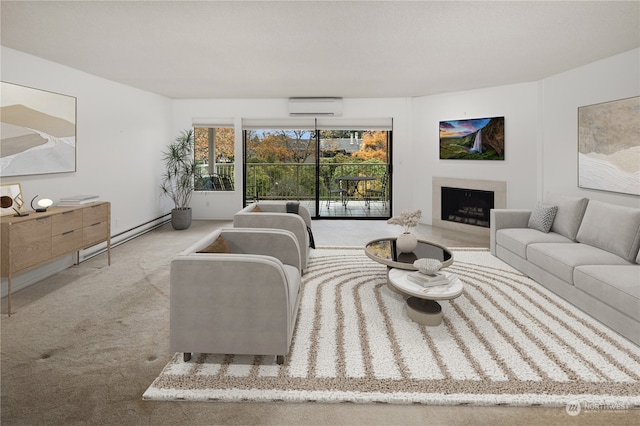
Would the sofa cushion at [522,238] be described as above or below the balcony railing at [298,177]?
below

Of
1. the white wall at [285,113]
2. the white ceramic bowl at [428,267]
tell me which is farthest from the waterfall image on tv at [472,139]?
the white ceramic bowl at [428,267]

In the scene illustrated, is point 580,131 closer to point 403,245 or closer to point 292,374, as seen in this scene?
point 403,245

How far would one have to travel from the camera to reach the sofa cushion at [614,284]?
2.63m

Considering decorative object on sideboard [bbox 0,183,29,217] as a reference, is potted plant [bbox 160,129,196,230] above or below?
above

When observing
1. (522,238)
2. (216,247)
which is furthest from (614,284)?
(216,247)

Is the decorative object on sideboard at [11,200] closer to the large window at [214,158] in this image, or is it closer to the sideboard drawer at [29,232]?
the sideboard drawer at [29,232]

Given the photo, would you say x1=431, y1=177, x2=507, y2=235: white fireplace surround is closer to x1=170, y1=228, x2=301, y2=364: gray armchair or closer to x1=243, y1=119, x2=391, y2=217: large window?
x1=243, y1=119, x2=391, y2=217: large window

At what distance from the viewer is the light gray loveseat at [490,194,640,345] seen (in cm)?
278

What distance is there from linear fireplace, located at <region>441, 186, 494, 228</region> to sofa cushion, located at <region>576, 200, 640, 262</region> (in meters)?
2.63

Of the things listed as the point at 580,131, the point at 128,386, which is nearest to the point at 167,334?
the point at 128,386

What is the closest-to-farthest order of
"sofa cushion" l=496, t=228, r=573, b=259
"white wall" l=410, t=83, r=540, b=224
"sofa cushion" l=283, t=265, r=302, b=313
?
"sofa cushion" l=283, t=265, r=302, b=313 < "sofa cushion" l=496, t=228, r=573, b=259 < "white wall" l=410, t=83, r=540, b=224

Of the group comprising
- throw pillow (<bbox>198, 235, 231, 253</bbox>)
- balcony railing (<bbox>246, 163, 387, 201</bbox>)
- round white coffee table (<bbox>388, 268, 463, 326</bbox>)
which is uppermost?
balcony railing (<bbox>246, 163, 387, 201</bbox>)

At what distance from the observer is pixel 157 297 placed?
3631 mm

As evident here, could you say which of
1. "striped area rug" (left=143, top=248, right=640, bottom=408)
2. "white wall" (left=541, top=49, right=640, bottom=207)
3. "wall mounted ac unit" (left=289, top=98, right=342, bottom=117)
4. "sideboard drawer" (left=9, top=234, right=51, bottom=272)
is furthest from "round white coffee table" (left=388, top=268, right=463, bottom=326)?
"wall mounted ac unit" (left=289, top=98, right=342, bottom=117)
